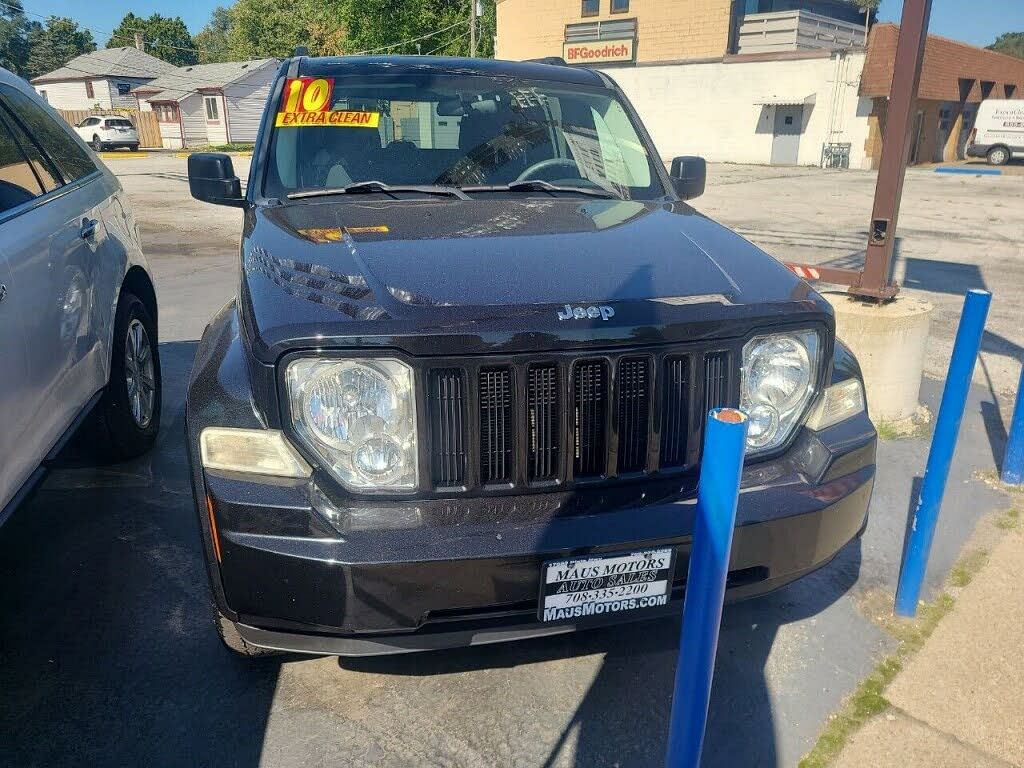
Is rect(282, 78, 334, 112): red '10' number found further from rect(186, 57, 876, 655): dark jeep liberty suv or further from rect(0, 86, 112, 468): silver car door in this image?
rect(186, 57, 876, 655): dark jeep liberty suv

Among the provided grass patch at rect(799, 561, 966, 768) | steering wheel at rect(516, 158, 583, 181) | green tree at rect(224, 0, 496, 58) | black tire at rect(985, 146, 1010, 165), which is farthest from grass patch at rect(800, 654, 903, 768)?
green tree at rect(224, 0, 496, 58)

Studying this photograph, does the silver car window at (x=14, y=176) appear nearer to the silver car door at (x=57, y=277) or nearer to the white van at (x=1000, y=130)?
the silver car door at (x=57, y=277)

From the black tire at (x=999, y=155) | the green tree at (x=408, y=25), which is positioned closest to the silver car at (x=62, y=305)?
the black tire at (x=999, y=155)

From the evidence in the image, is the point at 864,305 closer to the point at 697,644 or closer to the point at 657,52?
the point at 697,644

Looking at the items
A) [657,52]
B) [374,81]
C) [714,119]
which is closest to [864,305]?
[374,81]

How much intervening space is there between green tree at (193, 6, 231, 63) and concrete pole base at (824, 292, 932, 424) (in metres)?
103

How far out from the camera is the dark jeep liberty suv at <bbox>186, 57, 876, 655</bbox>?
6.70 feet

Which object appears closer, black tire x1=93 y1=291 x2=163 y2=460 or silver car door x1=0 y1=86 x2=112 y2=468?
silver car door x1=0 y1=86 x2=112 y2=468

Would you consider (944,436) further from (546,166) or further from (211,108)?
(211,108)

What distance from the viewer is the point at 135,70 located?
197 ft

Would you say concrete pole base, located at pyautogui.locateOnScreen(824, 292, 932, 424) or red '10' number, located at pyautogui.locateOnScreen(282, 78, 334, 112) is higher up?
red '10' number, located at pyautogui.locateOnScreen(282, 78, 334, 112)

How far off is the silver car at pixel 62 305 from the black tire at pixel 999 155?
122 feet

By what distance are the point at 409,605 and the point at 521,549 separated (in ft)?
1.02

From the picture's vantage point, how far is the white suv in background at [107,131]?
1480 inches
